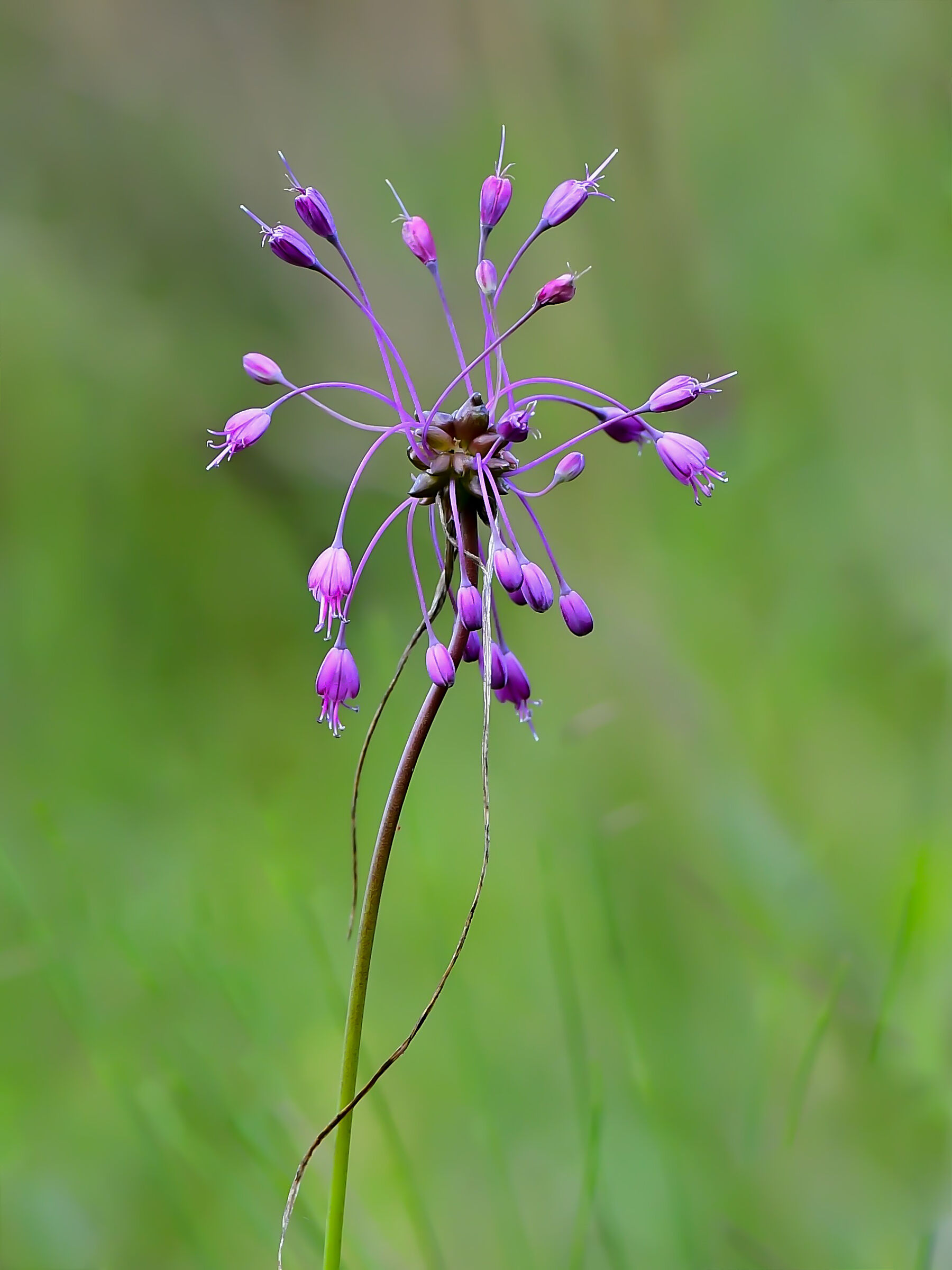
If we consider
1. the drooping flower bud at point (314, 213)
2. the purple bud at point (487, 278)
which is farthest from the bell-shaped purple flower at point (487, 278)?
the drooping flower bud at point (314, 213)

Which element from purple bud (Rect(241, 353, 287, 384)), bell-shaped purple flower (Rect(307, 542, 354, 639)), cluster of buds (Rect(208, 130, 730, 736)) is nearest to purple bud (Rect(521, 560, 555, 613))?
cluster of buds (Rect(208, 130, 730, 736))

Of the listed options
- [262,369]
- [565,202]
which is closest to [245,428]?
[262,369]

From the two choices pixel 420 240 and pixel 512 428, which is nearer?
pixel 512 428

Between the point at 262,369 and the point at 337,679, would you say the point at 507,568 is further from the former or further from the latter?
the point at 262,369

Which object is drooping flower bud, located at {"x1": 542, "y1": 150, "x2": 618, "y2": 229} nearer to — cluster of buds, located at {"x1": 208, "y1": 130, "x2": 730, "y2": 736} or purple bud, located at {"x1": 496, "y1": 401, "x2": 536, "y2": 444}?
cluster of buds, located at {"x1": 208, "y1": 130, "x2": 730, "y2": 736}

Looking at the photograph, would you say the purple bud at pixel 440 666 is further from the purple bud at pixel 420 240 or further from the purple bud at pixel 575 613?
the purple bud at pixel 420 240

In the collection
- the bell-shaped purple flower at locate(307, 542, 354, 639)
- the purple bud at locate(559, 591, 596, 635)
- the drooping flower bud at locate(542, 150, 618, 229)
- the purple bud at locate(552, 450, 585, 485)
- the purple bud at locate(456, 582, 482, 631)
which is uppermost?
the drooping flower bud at locate(542, 150, 618, 229)

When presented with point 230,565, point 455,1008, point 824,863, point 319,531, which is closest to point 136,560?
point 230,565
